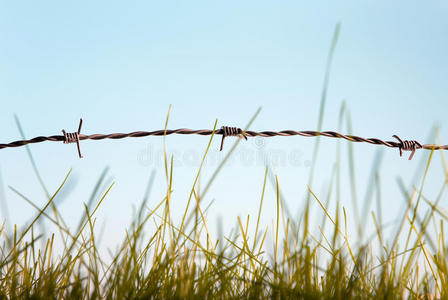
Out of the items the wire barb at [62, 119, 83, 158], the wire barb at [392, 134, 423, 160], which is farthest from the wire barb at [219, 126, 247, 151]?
the wire barb at [392, 134, 423, 160]

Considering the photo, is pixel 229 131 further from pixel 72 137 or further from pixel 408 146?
pixel 408 146

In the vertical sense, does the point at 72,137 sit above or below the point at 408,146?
above

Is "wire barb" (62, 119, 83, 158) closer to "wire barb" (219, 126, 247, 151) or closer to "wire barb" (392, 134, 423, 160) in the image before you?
"wire barb" (219, 126, 247, 151)

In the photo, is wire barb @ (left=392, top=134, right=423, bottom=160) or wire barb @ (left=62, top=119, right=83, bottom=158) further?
wire barb @ (left=392, top=134, right=423, bottom=160)

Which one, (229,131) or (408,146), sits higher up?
(229,131)

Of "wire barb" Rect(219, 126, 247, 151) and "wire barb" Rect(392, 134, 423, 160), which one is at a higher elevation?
"wire barb" Rect(219, 126, 247, 151)

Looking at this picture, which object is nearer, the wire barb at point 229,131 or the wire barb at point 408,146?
the wire barb at point 229,131

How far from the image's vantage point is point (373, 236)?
1.25m

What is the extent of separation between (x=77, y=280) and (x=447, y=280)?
104cm

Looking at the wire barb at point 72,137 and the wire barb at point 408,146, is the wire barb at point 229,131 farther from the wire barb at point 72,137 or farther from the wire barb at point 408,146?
the wire barb at point 408,146

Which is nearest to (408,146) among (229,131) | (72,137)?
(229,131)

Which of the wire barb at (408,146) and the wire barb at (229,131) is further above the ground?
the wire barb at (229,131)

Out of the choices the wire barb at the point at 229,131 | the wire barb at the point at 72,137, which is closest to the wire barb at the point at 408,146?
the wire barb at the point at 229,131

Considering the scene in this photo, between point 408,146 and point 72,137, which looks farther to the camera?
point 408,146
